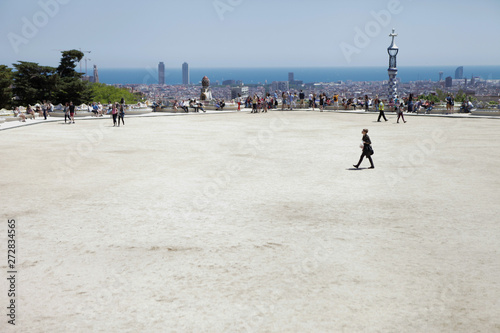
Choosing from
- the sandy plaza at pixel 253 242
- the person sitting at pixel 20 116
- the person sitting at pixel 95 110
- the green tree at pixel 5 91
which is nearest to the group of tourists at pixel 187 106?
the person sitting at pixel 95 110

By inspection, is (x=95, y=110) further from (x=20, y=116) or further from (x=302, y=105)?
(x=302, y=105)

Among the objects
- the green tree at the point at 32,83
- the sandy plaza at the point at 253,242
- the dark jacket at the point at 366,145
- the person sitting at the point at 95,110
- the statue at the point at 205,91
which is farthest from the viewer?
the green tree at the point at 32,83

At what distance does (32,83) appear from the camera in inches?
2670

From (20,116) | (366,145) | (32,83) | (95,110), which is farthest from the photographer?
(32,83)

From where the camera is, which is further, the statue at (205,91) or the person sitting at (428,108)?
the statue at (205,91)

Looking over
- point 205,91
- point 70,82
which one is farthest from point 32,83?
point 205,91

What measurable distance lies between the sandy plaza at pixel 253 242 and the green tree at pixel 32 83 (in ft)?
179

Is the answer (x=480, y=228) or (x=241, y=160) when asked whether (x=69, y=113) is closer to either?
(x=241, y=160)

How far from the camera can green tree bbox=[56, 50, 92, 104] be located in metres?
68.9

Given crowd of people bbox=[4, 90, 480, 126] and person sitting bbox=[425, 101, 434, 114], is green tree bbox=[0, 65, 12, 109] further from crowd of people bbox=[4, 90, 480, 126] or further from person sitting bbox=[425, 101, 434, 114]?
person sitting bbox=[425, 101, 434, 114]

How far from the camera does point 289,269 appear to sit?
280 inches

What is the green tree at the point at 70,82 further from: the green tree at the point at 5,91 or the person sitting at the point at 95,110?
the person sitting at the point at 95,110

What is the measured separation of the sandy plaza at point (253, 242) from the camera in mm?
5801

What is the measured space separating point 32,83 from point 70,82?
16.8 ft
